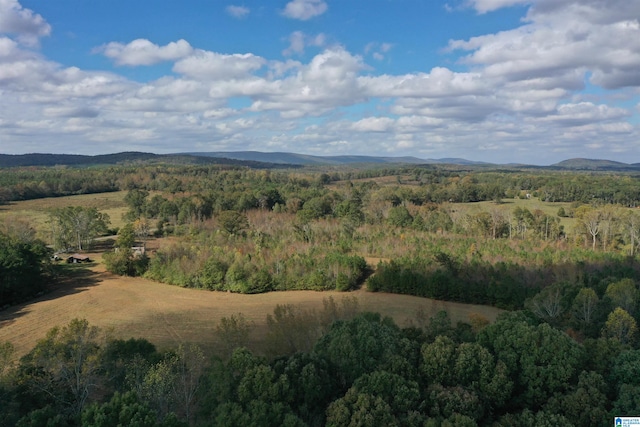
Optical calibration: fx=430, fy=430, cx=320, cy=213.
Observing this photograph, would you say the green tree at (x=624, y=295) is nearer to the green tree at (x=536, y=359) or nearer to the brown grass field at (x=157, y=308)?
the brown grass field at (x=157, y=308)

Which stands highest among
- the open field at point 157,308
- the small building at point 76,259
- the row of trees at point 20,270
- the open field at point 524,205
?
the open field at point 524,205

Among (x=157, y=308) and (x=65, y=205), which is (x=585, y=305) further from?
(x=65, y=205)

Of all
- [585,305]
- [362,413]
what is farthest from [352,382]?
[585,305]

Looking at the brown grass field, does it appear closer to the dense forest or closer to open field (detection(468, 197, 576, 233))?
the dense forest

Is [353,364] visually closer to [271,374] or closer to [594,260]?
[271,374]

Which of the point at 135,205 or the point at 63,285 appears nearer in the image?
the point at 63,285

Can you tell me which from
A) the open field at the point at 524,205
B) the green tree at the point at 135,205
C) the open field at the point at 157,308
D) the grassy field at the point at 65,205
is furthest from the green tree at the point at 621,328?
the green tree at the point at 135,205

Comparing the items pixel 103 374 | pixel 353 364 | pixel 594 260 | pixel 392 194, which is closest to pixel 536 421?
pixel 353 364

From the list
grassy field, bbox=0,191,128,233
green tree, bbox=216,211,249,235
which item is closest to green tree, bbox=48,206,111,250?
grassy field, bbox=0,191,128,233
